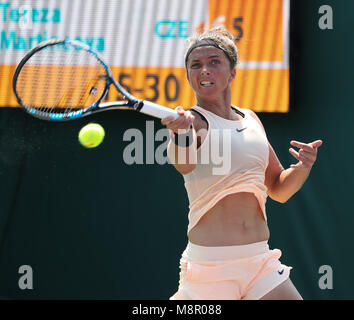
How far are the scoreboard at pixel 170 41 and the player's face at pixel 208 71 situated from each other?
4.82 feet

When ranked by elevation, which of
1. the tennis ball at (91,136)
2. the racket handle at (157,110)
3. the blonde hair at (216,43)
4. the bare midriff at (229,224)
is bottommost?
the bare midriff at (229,224)

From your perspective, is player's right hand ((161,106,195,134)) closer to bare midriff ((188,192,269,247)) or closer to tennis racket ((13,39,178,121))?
Result: bare midriff ((188,192,269,247))

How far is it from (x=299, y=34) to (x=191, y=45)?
1776 mm

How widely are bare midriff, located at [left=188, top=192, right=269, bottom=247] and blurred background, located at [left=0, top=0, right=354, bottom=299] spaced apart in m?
1.68

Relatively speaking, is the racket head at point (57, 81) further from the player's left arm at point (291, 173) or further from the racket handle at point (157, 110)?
the player's left arm at point (291, 173)

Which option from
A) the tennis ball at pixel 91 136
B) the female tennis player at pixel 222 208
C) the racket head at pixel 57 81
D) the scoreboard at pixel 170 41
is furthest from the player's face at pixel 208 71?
the scoreboard at pixel 170 41

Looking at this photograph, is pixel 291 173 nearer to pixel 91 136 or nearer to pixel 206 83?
pixel 206 83

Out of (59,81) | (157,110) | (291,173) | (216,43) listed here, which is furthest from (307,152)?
(59,81)

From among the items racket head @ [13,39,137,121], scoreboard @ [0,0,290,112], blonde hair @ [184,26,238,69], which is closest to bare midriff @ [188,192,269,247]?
blonde hair @ [184,26,238,69]

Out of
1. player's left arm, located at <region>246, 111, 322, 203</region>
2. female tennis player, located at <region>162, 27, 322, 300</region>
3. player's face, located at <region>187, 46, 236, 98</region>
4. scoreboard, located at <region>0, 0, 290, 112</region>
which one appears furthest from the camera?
scoreboard, located at <region>0, 0, 290, 112</region>

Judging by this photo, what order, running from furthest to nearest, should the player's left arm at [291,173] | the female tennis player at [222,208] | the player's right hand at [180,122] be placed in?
1. the player's left arm at [291,173]
2. the female tennis player at [222,208]
3. the player's right hand at [180,122]

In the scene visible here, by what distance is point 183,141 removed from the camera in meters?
2.17

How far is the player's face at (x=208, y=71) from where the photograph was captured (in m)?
2.38

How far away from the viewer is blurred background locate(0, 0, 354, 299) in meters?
3.92
